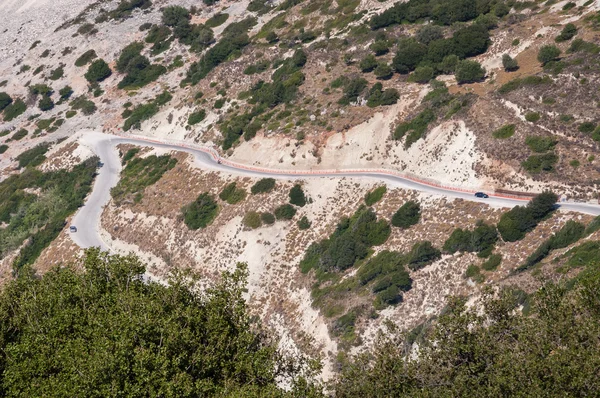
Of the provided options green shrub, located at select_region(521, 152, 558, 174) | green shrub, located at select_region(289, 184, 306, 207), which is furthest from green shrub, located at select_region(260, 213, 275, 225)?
green shrub, located at select_region(521, 152, 558, 174)

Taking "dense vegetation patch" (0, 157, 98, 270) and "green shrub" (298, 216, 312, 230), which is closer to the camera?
"green shrub" (298, 216, 312, 230)

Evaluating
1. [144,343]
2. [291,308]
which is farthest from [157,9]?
[144,343]

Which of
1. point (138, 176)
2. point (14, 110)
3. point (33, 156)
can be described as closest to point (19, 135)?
point (14, 110)

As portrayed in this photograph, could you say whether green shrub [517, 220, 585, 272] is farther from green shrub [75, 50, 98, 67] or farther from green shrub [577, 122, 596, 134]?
green shrub [75, 50, 98, 67]

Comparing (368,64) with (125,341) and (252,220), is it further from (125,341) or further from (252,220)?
(125,341)

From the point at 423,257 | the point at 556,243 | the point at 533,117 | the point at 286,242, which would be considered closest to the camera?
the point at 556,243

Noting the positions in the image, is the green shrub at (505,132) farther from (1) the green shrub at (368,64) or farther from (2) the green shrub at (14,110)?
(2) the green shrub at (14,110)
